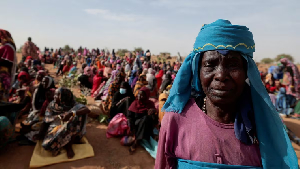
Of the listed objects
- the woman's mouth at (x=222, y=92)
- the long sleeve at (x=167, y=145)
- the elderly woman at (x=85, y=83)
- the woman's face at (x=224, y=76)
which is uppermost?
the woman's face at (x=224, y=76)

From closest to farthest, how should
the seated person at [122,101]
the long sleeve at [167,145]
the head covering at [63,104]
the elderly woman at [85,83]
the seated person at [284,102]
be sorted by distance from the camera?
the long sleeve at [167,145]
the head covering at [63,104]
the seated person at [122,101]
the seated person at [284,102]
the elderly woman at [85,83]

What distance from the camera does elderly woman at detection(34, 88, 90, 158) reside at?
409cm

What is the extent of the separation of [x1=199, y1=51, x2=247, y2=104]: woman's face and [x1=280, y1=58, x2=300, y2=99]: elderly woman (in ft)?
26.5

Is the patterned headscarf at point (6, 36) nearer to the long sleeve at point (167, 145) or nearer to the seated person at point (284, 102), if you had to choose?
the long sleeve at point (167, 145)

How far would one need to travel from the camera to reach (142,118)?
4.76 meters

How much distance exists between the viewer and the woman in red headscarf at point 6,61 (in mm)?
4352

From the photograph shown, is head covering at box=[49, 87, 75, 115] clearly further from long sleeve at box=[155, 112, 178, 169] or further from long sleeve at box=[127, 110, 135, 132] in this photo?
long sleeve at box=[155, 112, 178, 169]

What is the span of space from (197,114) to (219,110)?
0.50 feet

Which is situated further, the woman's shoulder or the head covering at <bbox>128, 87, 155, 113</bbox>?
the head covering at <bbox>128, 87, 155, 113</bbox>

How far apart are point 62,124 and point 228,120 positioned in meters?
3.95

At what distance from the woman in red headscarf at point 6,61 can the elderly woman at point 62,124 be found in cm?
115

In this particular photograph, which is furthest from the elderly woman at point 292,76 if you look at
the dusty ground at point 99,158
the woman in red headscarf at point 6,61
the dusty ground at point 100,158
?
the woman in red headscarf at point 6,61

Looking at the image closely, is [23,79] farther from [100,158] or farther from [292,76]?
[292,76]

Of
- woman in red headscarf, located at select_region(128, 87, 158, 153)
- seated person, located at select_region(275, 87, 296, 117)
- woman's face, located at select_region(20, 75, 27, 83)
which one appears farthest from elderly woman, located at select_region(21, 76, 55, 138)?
seated person, located at select_region(275, 87, 296, 117)
